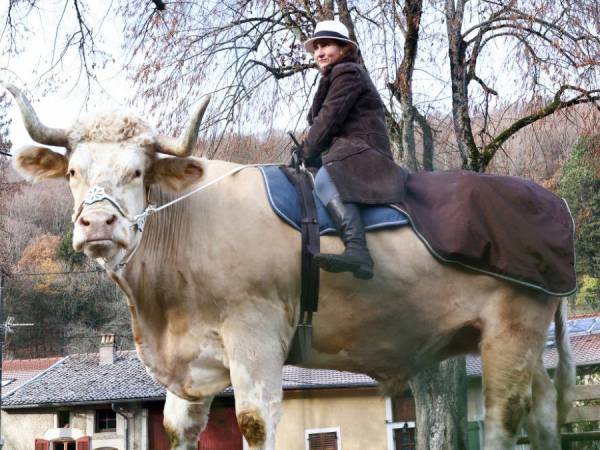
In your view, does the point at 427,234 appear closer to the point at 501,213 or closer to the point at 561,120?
the point at 501,213

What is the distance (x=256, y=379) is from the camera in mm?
5336

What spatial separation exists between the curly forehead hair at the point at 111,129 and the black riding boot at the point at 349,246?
1231 mm

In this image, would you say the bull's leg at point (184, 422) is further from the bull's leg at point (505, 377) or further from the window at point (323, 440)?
the window at point (323, 440)

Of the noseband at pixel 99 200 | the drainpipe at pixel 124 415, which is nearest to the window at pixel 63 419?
the drainpipe at pixel 124 415

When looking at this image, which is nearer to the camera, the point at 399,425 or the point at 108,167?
the point at 108,167

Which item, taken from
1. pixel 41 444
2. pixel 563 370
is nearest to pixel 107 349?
pixel 41 444

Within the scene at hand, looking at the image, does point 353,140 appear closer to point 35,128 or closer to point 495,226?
point 495,226

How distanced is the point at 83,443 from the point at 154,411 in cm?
360

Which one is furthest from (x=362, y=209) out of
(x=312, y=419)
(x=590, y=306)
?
(x=590, y=306)

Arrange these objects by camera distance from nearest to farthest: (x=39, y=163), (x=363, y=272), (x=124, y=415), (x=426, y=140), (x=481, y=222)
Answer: (x=363, y=272) < (x=39, y=163) < (x=481, y=222) < (x=426, y=140) < (x=124, y=415)

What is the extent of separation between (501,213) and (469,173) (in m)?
0.40

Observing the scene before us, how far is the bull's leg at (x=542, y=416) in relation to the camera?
6543 millimetres

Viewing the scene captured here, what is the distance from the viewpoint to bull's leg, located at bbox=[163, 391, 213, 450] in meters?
6.01

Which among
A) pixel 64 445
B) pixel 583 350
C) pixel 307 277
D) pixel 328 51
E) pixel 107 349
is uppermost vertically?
pixel 107 349
